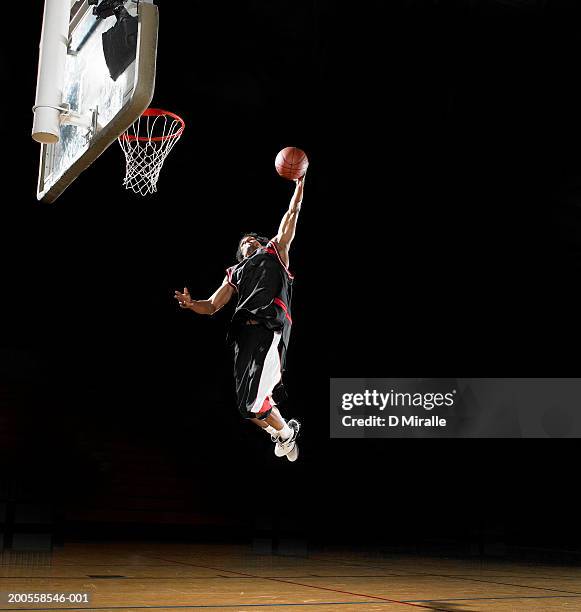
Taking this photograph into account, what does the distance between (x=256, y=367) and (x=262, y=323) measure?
0.26 m

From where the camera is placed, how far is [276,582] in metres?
5.29

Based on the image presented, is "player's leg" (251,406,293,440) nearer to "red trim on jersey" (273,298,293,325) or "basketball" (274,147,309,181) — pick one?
"red trim on jersey" (273,298,293,325)

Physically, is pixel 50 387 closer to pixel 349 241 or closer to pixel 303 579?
pixel 349 241

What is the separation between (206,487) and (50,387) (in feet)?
8.26

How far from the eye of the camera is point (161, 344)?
989 centimetres

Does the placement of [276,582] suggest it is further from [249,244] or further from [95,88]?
[95,88]

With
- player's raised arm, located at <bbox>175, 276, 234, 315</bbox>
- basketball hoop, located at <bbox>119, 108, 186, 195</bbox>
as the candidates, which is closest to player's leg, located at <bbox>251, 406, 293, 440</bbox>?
player's raised arm, located at <bbox>175, 276, 234, 315</bbox>

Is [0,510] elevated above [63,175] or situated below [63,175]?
below

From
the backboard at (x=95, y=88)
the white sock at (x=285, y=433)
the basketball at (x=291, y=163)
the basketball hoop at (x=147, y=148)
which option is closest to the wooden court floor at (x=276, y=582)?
the white sock at (x=285, y=433)

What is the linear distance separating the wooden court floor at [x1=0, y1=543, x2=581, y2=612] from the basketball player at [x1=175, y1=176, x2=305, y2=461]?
3.26 ft

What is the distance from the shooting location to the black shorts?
13.9 feet

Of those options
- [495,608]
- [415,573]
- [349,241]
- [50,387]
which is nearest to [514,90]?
[349,241]

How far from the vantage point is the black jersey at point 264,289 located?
4.34 m

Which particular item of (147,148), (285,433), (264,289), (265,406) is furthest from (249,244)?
(147,148)
